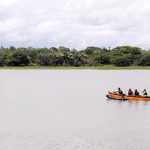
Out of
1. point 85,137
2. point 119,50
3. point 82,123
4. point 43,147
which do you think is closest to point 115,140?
point 85,137

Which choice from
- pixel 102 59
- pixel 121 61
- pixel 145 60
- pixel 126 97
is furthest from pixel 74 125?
pixel 102 59

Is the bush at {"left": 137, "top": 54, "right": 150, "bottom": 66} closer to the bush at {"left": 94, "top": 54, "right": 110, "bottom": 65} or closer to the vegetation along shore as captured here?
the vegetation along shore

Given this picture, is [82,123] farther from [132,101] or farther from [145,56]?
[145,56]

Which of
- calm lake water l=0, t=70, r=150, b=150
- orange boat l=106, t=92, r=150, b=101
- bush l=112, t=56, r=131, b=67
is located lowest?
calm lake water l=0, t=70, r=150, b=150

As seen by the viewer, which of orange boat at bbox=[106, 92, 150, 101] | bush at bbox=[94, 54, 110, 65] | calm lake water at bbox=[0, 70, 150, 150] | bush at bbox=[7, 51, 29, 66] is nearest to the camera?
calm lake water at bbox=[0, 70, 150, 150]

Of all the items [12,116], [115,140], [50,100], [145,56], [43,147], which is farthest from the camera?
[145,56]

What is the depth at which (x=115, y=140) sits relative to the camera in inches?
1529

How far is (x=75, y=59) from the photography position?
169m

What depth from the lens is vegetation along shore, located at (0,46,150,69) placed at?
169875 mm

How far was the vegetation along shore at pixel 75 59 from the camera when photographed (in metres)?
170

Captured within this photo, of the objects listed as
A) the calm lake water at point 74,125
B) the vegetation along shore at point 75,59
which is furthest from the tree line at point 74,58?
the calm lake water at point 74,125

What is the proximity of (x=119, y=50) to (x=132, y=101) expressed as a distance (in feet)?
379

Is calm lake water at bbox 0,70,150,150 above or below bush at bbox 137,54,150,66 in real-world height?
below

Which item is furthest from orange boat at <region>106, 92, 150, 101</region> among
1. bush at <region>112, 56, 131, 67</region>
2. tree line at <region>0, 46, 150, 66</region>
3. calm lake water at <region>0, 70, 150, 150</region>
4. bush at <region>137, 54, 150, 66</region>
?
bush at <region>112, 56, 131, 67</region>
